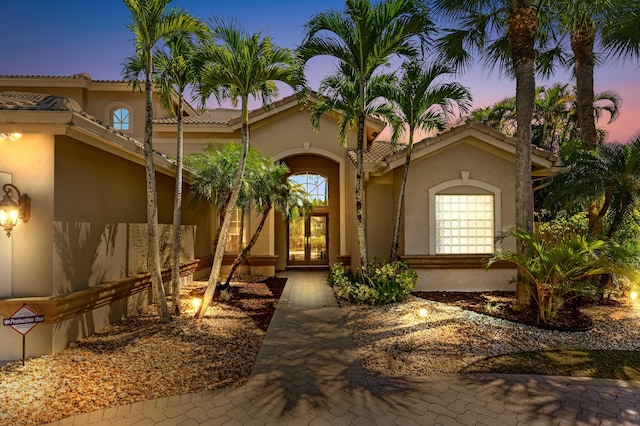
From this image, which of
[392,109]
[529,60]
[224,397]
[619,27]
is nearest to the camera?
[224,397]

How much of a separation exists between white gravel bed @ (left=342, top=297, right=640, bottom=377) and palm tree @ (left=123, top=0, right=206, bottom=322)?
4045mm

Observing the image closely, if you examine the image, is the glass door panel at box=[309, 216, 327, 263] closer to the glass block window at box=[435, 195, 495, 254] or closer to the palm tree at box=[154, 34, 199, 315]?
the glass block window at box=[435, 195, 495, 254]

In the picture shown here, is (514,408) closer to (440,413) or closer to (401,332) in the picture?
(440,413)

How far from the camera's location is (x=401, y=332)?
6.40 metres

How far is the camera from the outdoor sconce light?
17.0ft

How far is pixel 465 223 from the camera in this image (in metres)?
10.5

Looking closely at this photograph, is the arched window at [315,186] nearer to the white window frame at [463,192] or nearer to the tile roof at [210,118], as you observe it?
the tile roof at [210,118]

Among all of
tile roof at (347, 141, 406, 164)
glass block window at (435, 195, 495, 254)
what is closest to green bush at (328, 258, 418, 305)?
glass block window at (435, 195, 495, 254)

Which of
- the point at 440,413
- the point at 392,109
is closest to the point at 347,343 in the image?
the point at 440,413

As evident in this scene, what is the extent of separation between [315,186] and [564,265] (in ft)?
36.2

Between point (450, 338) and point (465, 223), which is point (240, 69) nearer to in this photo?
point (450, 338)

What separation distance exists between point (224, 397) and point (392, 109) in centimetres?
809

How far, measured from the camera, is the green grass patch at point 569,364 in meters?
4.78

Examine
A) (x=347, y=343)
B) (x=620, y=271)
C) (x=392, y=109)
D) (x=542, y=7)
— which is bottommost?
(x=347, y=343)
